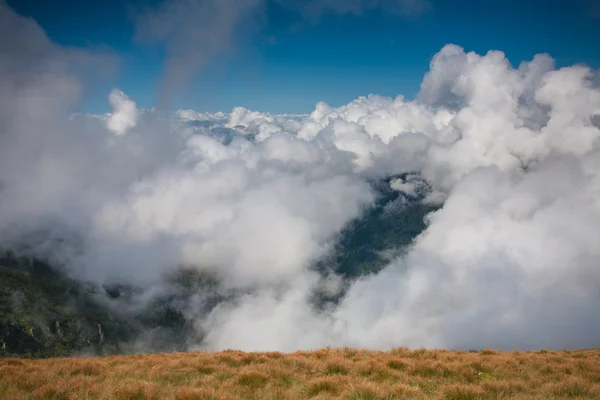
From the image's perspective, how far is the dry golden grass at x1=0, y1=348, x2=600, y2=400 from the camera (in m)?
8.40

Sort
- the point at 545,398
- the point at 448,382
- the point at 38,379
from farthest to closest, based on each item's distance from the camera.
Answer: the point at 448,382 < the point at 38,379 < the point at 545,398

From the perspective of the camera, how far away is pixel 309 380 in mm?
10102

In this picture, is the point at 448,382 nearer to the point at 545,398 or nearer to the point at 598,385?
the point at 545,398

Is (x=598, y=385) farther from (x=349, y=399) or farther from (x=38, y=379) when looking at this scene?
(x=38, y=379)

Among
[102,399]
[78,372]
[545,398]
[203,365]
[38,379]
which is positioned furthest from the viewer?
[203,365]

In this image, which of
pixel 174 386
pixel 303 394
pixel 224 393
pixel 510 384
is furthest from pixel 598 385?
pixel 174 386

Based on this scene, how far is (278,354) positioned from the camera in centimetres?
1516

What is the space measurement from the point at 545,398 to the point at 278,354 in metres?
10.4

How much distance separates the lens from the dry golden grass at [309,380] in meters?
8.40

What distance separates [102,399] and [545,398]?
11.5 meters

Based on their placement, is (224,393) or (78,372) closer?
(224,393)

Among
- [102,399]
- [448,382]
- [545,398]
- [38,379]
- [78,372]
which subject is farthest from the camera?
[78,372]

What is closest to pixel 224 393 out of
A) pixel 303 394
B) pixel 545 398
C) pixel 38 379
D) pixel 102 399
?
pixel 303 394

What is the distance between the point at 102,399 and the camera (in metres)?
7.82
